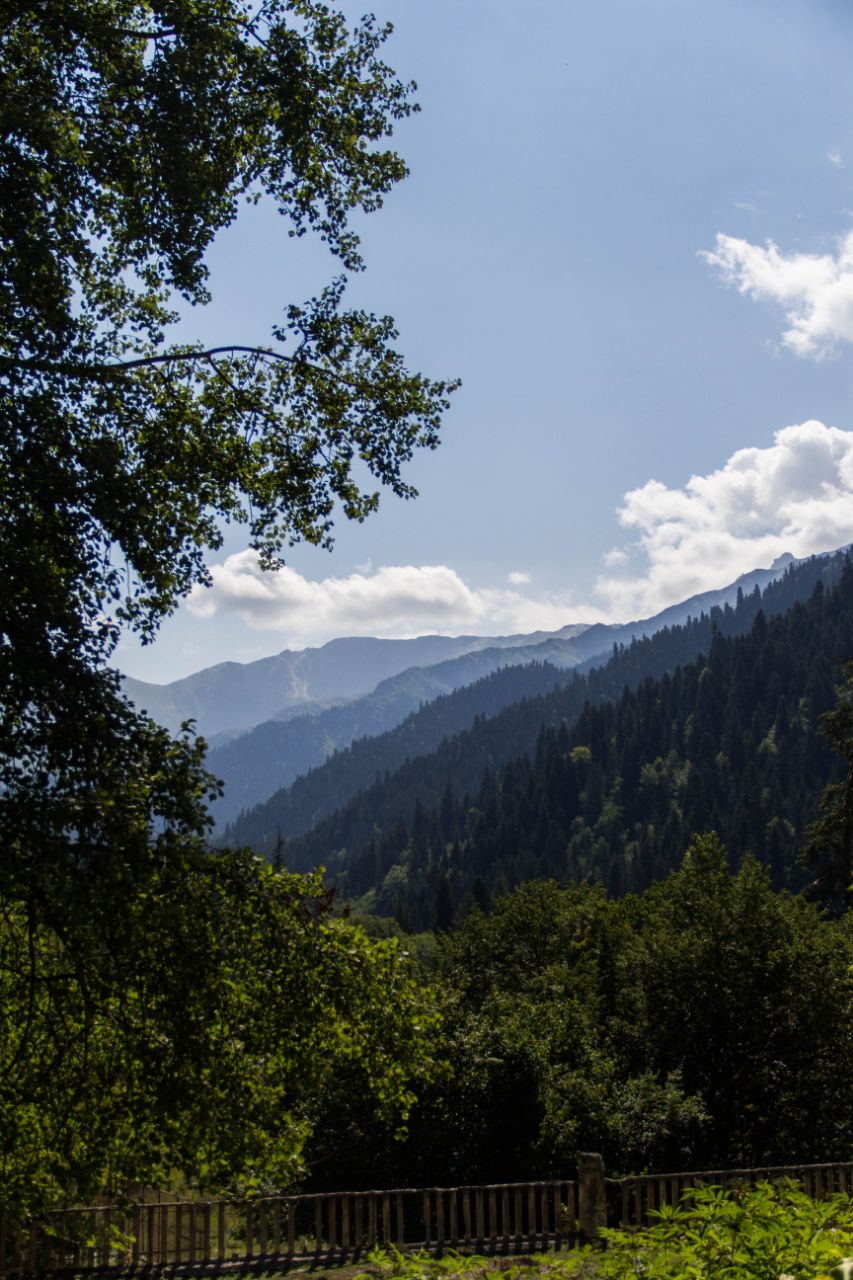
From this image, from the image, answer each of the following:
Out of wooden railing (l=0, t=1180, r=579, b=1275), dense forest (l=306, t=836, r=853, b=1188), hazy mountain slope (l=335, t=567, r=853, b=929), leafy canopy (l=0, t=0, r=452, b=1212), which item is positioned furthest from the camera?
hazy mountain slope (l=335, t=567, r=853, b=929)

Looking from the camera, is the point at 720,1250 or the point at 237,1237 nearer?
the point at 720,1250

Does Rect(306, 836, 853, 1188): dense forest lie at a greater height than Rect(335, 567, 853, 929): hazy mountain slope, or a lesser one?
lesser

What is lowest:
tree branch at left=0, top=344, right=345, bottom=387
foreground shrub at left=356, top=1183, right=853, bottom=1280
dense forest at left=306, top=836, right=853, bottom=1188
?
dense forest at left=306, top=836, right=853, bottom=1188

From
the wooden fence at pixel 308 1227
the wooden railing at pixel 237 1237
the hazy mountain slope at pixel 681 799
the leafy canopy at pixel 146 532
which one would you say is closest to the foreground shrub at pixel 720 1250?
the leafy canopy at pixel 146 532

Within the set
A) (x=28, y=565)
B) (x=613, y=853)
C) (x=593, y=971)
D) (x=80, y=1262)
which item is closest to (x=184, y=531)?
(x=28, y=565)

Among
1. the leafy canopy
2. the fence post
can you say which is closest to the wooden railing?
the fence post

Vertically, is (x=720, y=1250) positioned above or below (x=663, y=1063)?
above

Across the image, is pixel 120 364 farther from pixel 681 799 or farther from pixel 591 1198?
pixel 681 799

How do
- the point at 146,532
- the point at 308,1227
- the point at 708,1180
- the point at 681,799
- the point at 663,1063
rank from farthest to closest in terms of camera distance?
the point at 681,799 → the point at 663,1063 → the point at 708,1180 → the point at 308,1227 → the point at 146,532

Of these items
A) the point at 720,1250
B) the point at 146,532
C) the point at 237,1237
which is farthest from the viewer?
the point at 237,1237

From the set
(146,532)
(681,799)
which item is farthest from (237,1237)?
(681,799)

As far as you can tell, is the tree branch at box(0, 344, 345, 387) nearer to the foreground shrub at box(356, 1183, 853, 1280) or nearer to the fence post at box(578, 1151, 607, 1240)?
the foreground shrub at box(356, 1183, 853, 1280)

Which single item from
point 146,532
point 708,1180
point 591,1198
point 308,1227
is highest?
point 146,532

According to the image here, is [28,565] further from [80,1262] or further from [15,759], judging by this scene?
[80,1262]
